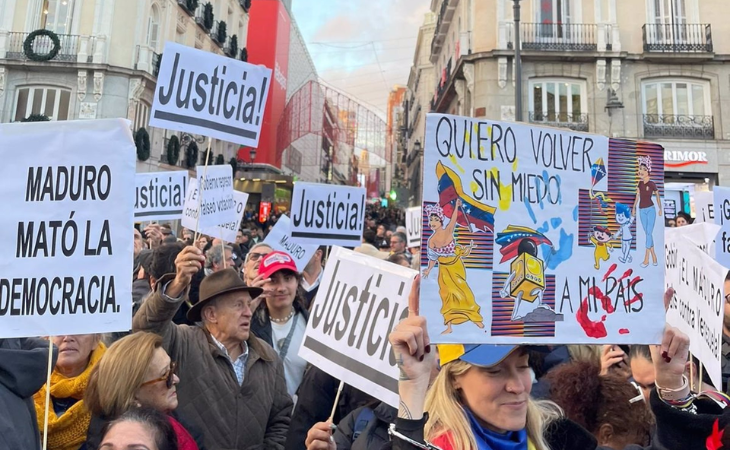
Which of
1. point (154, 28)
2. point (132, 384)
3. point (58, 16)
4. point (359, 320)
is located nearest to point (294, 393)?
point (359, 320)

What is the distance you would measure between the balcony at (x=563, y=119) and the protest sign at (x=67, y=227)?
2018 centimetres

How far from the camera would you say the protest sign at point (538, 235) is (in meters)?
2.00

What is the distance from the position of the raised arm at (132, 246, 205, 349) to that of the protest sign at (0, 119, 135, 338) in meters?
0.68

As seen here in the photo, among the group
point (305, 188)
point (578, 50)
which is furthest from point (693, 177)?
point (305, 188)

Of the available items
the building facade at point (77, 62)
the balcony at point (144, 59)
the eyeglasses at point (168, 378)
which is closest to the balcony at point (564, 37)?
the building facade at point (77, 62)

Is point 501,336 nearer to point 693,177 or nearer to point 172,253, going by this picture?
point 172,253

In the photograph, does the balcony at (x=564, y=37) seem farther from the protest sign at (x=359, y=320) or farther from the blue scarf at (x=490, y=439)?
the blue scarf at (x=490, y=439)

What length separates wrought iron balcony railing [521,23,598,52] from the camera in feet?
68.5

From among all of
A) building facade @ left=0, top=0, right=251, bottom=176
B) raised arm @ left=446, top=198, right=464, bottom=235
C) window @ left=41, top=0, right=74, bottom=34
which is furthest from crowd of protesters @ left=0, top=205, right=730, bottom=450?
window @ left=41, top=0, right=74, bottom=34

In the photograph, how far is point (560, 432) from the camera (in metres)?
2.28

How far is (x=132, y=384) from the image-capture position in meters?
2.41

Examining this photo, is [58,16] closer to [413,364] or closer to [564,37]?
[564,37]

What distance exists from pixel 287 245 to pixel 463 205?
5.28 meters

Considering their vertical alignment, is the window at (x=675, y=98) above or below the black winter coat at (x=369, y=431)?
above
